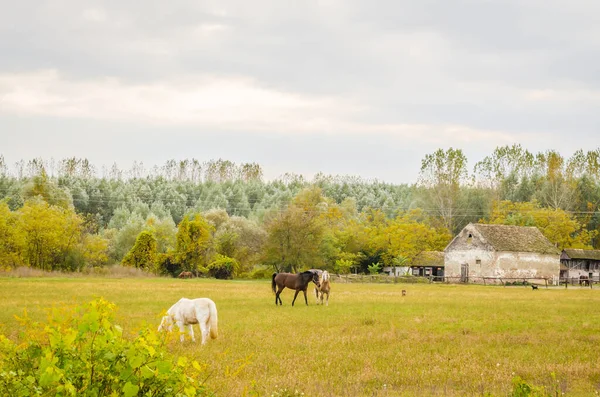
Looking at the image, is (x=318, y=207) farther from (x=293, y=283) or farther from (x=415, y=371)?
(x=415, y=371)

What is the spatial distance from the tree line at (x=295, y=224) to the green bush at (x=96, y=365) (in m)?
63.7

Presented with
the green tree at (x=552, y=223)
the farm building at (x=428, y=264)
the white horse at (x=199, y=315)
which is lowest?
the farm building at (x=428, y=264)

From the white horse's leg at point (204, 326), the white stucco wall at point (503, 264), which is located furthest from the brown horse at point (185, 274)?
the white horse's leg at point (204, 326)

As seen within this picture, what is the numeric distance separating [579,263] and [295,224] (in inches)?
1615

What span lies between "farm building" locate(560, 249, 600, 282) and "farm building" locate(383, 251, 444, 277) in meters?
15.9

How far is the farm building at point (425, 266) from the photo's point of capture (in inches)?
3406

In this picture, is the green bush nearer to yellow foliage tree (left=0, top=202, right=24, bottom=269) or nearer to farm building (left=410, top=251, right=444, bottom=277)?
yellow foliage tree (left=0, top=202, right=24, bottom=269)

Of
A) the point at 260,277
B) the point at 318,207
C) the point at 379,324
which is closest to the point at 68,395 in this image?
the point at 379,324

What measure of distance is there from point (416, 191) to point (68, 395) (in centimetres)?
12156

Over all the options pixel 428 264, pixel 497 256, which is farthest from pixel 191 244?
pixel 497 256

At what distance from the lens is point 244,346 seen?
16156 millimetres

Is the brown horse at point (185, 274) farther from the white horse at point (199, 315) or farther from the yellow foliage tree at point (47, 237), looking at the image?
the white horse at point (199, 315)

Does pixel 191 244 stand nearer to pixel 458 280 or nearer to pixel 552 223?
pixel 458 280

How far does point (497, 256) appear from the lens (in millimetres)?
74562
